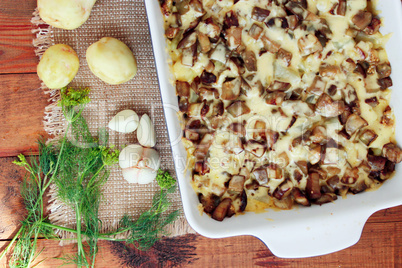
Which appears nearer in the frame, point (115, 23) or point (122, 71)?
point (122, 71)

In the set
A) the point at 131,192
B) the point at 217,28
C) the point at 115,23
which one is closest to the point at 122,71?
the point at 115,23

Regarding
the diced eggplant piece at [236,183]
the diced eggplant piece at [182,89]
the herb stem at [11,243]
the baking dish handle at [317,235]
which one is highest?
the diced eggplant piece at [182,89]

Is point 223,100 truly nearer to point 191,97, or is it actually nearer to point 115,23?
point 191,97

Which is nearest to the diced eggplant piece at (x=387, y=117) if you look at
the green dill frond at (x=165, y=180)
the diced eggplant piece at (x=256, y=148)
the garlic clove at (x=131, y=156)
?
the diced eggplant piece at (x=256, y=148)

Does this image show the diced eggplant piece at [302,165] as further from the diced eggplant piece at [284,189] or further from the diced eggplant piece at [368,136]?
the diced eggplant piece at [368,136]

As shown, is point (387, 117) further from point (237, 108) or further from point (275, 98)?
point (237, 108)

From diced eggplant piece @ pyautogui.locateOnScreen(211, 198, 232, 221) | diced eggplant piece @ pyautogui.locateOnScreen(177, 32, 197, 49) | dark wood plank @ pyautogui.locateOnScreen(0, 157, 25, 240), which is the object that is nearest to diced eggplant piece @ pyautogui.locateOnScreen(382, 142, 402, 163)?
diced eggplant piece @ pyautogui.locateOnScreen(211, 198, 232, 221)

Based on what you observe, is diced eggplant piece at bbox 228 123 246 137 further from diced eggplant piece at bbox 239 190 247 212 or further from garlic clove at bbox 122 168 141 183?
garlic clove at bbox 122 168 141 183
